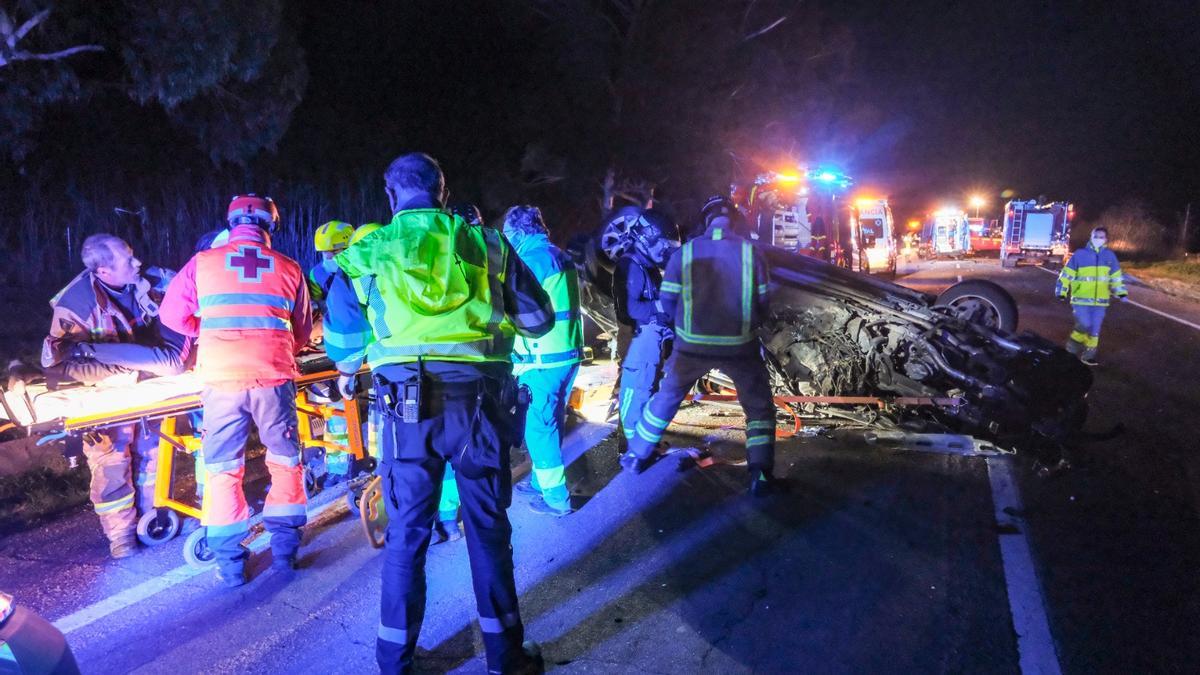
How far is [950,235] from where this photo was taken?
34.1 m

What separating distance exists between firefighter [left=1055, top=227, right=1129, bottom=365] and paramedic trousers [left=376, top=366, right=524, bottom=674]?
27.0 feet

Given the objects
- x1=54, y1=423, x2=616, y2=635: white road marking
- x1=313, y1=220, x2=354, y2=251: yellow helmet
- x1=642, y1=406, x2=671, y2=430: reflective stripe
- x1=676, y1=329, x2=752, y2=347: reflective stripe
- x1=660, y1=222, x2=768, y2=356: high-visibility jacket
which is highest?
x1=313, y1=220, x2=354, y2=251: yellow helmet

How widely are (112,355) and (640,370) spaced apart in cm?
325

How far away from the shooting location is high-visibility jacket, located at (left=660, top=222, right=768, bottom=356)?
463 centimetres

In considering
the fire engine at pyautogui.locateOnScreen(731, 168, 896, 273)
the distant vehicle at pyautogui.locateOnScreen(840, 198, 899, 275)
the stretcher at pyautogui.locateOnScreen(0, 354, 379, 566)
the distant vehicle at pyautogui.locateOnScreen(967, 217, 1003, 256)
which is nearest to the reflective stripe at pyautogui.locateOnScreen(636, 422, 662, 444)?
the stretcher at pyautogui.locateOnScreen(0, 354, 379, 566)

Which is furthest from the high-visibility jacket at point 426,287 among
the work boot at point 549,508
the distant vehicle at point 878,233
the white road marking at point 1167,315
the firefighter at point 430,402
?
the distant vehicle at point 878,233

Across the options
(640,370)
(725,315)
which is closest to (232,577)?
(640,370)

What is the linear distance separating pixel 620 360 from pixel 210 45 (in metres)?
7.42

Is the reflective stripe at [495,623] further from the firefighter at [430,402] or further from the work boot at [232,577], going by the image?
the work boot at [232,577]

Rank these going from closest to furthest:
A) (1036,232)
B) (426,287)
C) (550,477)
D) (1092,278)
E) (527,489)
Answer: (426,287) < (550,477) < (527,489) < (1092,278) < (1036,232)

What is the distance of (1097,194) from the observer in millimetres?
47406

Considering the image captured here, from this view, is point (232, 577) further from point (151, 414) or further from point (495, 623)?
point (495, 623)

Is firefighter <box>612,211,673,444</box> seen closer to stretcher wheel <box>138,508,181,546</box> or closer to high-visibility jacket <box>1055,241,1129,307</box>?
stretcher wheel <box>138,508,181,546</box>

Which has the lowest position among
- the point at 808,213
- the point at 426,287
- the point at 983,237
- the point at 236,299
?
the point at 983,237
